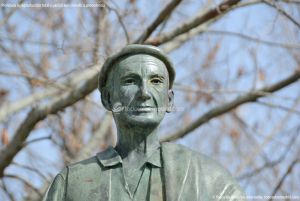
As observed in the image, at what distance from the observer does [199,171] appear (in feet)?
18.5

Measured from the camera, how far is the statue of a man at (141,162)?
18.2 feet

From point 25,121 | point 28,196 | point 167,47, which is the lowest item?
point 28,196

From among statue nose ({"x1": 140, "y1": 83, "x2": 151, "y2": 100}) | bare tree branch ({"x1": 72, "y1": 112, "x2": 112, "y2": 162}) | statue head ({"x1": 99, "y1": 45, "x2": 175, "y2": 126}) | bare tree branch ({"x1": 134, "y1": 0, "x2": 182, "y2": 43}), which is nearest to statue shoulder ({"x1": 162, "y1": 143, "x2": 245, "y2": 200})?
statue head ({"x1": 99, "y1": 45, "x2": 175, "y2": 126})

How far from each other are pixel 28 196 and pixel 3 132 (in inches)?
28.4

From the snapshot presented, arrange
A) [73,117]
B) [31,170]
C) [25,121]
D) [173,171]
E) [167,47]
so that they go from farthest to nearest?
[73,117] < [167,47] < [31,170] < [25,121] < [173,171]

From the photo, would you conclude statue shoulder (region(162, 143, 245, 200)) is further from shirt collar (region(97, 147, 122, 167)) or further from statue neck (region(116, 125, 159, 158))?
shirt collar (region(97, 147, 122, 167))

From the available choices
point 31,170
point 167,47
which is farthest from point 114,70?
point 167,47

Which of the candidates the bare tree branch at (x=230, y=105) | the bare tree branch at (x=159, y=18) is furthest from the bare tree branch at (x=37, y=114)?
the bare tree branch at (x=230, y=105)

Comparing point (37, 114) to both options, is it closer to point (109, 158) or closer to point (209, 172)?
point (109, 158)

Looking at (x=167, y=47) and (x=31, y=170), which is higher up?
(x=167, y=47)

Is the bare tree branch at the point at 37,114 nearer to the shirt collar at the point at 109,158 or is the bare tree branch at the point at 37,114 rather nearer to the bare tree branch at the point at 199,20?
the bare tree branch at the point at 199,20

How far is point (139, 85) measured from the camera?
225 inches

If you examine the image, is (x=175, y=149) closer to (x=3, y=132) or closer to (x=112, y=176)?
(x=112, y=176)

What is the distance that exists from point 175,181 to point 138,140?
37 centimetres
